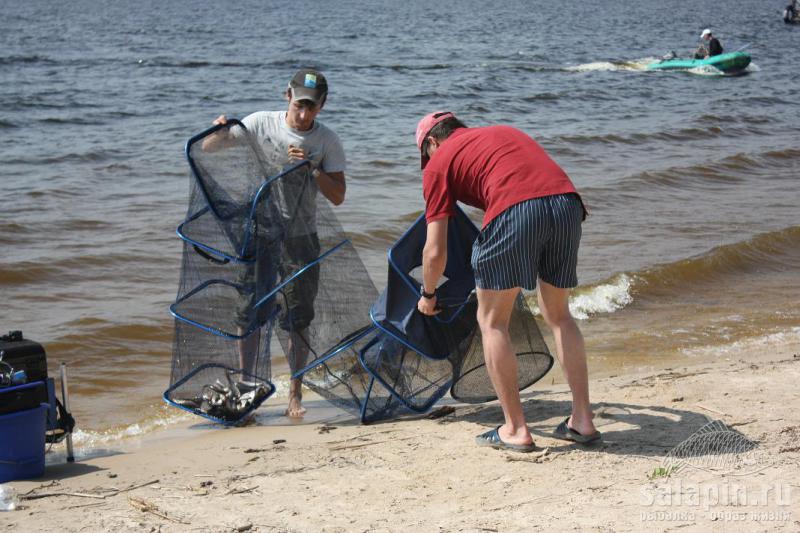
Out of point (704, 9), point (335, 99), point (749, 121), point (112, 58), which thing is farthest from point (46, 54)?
point (704, 9)

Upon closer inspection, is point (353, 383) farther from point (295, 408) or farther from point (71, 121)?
point (71, 121)

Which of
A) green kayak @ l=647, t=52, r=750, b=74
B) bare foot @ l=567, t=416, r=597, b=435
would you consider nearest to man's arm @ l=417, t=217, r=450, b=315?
bare foot @ l=567, t=416, r=597, b=435

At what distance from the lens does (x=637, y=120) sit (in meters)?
21.6

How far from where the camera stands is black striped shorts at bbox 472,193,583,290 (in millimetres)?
4418

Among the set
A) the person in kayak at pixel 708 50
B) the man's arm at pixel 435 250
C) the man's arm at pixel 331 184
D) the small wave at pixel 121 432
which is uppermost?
the person in kayak at pixel 708 50

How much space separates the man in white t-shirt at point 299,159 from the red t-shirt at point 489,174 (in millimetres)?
1268

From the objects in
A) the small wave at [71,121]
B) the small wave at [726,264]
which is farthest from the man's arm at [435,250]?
the small wave at [71,121]

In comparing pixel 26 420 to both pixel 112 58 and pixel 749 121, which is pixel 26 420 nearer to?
pixel 749 121

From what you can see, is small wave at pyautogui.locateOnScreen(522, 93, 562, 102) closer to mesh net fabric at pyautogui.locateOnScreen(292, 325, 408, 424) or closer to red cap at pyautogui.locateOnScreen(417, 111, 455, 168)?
mesh net fabric at pyautogui.locateOnScreen(292, 325, 408, 424)

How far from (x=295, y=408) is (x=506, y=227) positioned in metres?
2.34

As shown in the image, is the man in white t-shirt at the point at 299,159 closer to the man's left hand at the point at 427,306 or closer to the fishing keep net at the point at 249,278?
the fishing keep net at the point at 249,278

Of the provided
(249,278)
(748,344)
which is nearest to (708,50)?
(748,344)

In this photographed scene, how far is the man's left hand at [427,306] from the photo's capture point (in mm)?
4871

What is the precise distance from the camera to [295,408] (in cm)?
616
